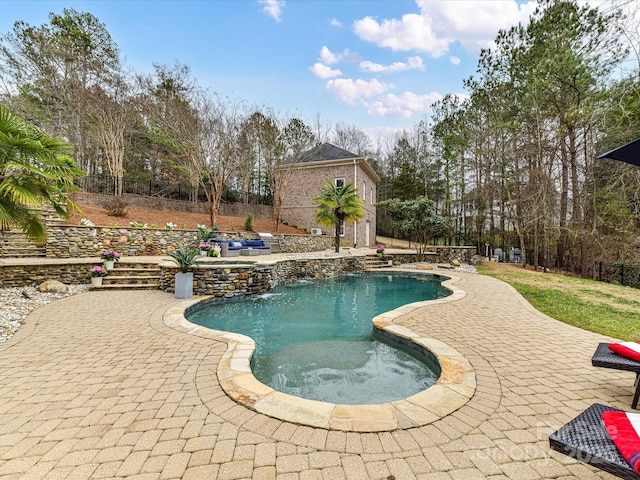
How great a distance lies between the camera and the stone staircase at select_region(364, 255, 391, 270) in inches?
495

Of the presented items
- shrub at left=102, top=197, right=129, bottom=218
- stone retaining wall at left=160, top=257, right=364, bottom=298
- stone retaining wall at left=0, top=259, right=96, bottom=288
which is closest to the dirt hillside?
shrub at left=102, top=197, right=129, bottom=218

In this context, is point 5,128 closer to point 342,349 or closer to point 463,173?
point 342,349

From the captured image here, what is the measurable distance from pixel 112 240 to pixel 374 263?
10880mm

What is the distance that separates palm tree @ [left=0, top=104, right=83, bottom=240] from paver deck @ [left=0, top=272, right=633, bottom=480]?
1.81m

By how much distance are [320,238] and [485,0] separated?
1268cm

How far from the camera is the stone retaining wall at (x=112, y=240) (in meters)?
9.05

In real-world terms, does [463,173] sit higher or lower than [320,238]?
higher

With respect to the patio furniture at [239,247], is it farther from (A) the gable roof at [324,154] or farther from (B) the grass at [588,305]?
(B) the grass at [588,305]

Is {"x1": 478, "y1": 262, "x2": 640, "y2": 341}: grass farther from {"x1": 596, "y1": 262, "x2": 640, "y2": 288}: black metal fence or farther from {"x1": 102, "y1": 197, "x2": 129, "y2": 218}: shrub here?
{"x1": 102, "y1": 197, "x2": 129, "y2": 218}: shrub

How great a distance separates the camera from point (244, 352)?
132 inches

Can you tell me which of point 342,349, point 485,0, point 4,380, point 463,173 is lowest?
point 342,349

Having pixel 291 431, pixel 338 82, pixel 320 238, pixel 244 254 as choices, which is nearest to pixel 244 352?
pixel 291 431

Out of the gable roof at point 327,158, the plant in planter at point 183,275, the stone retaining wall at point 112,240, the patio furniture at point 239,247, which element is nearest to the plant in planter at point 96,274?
the plant in planter at point 183,275

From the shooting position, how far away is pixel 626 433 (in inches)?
54.0
